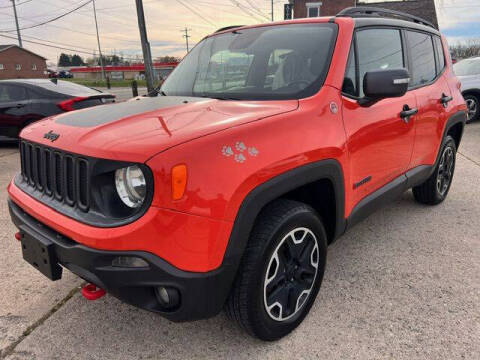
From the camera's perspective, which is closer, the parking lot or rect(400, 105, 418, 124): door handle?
the parking lot

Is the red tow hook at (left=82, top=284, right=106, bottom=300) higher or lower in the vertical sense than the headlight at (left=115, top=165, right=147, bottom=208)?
lower

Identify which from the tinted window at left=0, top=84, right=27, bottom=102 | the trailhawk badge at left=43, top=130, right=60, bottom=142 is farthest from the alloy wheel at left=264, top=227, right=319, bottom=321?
the tinted window at left=0, top=84, right=27, bottom=102

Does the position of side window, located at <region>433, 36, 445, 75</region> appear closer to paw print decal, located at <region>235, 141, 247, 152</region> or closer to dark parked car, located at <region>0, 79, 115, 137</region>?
paw print decal, located at <region>235, 141, 247, 152</region>

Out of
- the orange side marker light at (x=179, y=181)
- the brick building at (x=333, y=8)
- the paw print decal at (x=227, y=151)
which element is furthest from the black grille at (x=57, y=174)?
the brick building at (x=333, y=8)

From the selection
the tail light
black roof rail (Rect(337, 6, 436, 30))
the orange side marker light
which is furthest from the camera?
the tail light

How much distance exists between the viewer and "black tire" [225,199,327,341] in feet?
6.36

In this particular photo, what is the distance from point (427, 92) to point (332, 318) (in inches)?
88.1

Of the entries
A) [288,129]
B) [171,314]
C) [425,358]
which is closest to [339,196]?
[288,129]

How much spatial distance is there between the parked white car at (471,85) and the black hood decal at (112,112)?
9.43 m

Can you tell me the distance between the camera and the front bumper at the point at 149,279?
5.59ft

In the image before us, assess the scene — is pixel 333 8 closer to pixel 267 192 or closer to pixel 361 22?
pixel 361 22

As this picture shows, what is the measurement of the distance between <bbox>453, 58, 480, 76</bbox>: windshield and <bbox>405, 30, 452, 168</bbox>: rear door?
23.3 ft

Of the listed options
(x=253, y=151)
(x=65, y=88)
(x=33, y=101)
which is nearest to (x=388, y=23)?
(x=253, y=151)

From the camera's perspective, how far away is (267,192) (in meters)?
1.90
